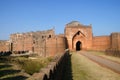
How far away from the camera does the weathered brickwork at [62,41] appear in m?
35.8

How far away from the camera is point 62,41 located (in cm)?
3600

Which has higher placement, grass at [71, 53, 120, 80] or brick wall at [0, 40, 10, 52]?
brick wall at [0, 40, 10, 52]

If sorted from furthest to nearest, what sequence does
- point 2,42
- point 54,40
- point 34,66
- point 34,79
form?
point 2,42, point 54,40, point 34,66, point 34,79

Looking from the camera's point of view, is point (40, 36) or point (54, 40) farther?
point (40, 36)

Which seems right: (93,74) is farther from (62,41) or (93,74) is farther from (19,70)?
(62,41)

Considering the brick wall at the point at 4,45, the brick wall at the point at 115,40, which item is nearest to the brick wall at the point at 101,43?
the brick wall at the point at 115,40

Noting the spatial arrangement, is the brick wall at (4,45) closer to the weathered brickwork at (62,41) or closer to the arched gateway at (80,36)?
the weathered brickwork at (62,41)

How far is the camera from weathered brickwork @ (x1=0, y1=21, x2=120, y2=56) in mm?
35844

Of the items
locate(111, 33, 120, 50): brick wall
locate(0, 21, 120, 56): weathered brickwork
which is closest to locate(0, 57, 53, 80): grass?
locate(0, 21, 120, 56): weathered brickwork

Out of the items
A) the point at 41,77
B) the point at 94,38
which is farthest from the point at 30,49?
the point at 41,77

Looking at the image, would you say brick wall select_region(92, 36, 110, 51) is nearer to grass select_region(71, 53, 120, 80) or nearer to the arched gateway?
the arched gateway

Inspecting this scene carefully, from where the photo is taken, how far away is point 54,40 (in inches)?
1399

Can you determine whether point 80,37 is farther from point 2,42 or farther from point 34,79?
point 34,79

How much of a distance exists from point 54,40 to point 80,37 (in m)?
8.14
